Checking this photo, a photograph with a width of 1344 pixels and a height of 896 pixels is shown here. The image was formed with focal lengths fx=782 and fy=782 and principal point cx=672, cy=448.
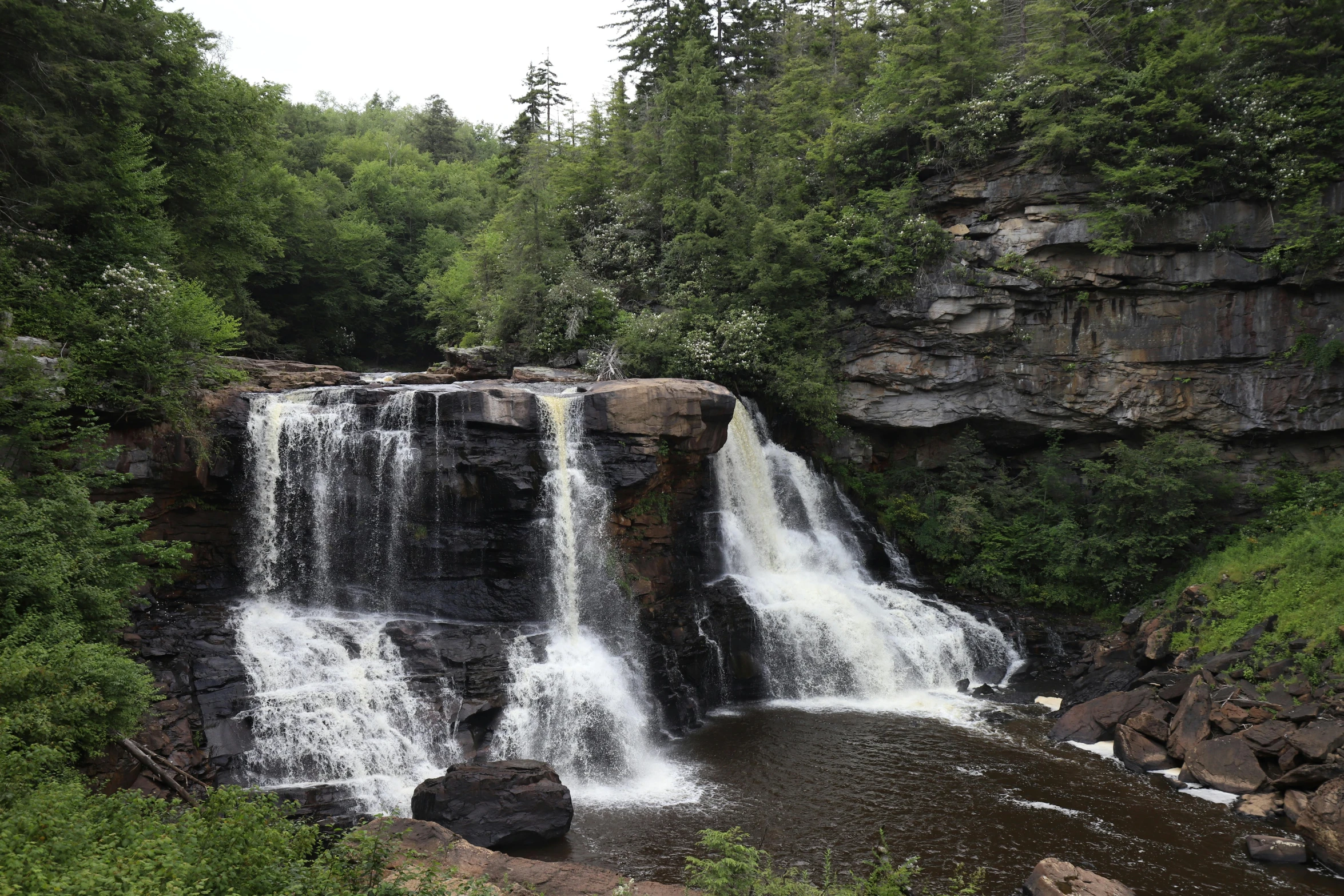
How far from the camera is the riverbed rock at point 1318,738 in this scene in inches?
465

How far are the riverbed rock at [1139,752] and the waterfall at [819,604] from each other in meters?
4.10

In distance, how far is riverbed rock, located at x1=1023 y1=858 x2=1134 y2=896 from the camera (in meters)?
9.25

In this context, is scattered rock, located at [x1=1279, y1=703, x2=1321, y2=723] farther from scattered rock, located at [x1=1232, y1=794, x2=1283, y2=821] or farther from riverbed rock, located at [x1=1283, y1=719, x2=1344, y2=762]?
scattered rock, located at [x1=1232, y1=794, x2=1283, y2=821]

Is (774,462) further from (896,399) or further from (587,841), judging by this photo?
(587,841)

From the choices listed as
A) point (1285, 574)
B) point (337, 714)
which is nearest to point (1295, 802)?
point (1285, 574)

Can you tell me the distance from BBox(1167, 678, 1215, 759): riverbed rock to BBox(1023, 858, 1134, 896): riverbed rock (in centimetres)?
478

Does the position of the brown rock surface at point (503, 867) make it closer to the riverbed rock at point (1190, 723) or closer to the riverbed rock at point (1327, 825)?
the riverbed rock at point (1327, 825)

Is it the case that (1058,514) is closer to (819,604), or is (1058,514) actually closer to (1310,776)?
(819,604)

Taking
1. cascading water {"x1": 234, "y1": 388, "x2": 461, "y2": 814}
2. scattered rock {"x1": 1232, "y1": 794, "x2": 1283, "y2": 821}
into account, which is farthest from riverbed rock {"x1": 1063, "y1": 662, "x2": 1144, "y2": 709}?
cascading water {"x1": 234, "y1": 388, "x2": 461, "y2": 814}

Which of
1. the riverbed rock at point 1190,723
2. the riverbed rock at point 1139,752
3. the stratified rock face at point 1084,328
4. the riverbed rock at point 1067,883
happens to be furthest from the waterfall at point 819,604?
the riverbed rock at point 1067,883

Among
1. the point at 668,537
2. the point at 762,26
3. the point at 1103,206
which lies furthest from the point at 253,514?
the point at 762,26

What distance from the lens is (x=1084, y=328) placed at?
20.9 metres

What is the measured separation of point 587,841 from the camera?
36.5ft

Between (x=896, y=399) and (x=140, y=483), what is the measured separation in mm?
18161
